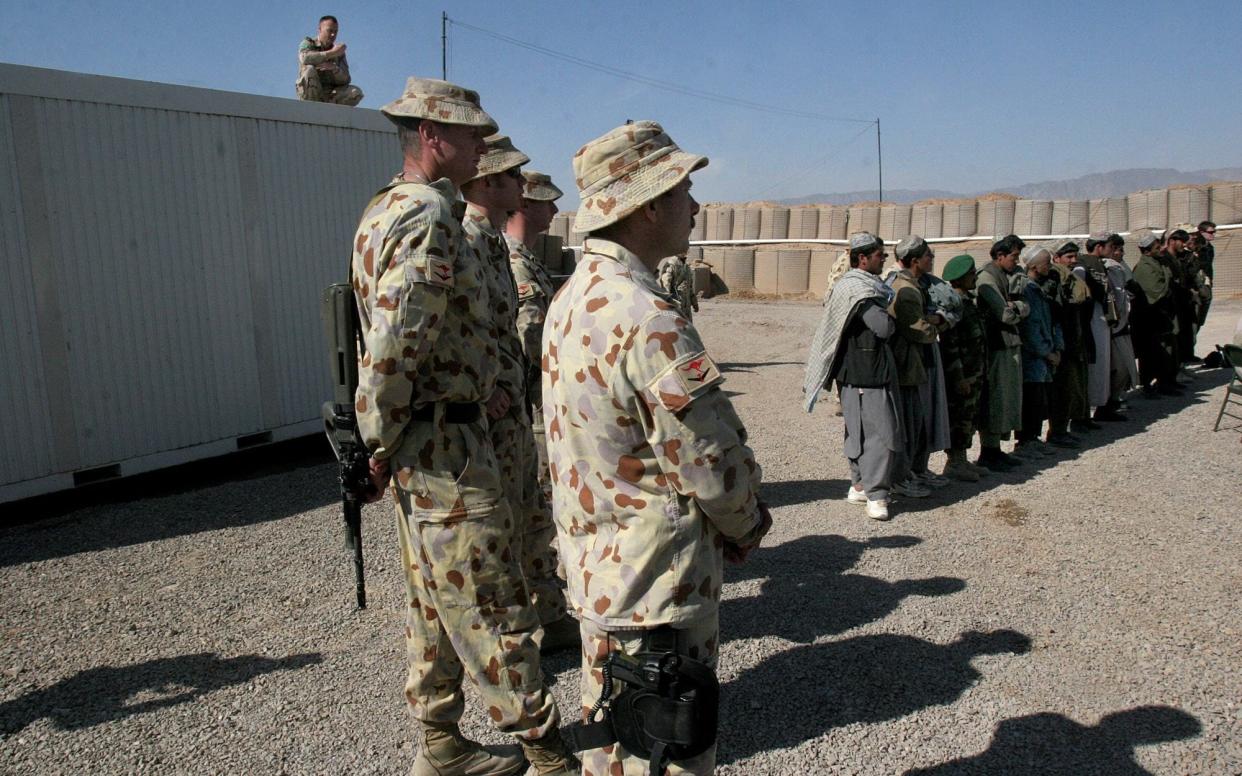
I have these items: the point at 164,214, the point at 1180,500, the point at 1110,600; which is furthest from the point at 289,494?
the point at 1180,500

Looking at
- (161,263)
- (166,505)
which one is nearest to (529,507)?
(166,505)

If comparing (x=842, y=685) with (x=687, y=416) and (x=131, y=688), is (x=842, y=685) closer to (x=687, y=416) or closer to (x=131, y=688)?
(x=687, y=416)

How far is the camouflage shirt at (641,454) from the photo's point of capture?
6.21ft

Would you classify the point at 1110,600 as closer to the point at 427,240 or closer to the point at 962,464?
the point at 962,464

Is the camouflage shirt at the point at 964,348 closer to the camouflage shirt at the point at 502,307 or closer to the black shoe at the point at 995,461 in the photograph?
the black shoe at the point at 995,461

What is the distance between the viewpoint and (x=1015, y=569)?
502 centimetres

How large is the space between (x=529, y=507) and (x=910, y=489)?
3.83 meters

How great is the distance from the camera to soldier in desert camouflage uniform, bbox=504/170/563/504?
13.7 feet

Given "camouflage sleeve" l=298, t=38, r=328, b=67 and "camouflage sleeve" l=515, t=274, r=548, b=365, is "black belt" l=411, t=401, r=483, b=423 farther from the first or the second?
"camouflage sleeve" l=298, t=38, r=328, b=67

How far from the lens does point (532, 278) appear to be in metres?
4.22

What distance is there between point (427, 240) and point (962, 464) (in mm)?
5738

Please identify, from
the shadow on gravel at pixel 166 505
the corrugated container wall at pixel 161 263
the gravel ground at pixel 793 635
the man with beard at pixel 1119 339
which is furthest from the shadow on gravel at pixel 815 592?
the man with beard at pixel 1119 339

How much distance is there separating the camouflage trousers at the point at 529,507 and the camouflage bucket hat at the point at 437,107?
42.0 inches

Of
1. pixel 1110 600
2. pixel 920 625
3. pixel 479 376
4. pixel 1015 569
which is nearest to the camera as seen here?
pixel 479 376
